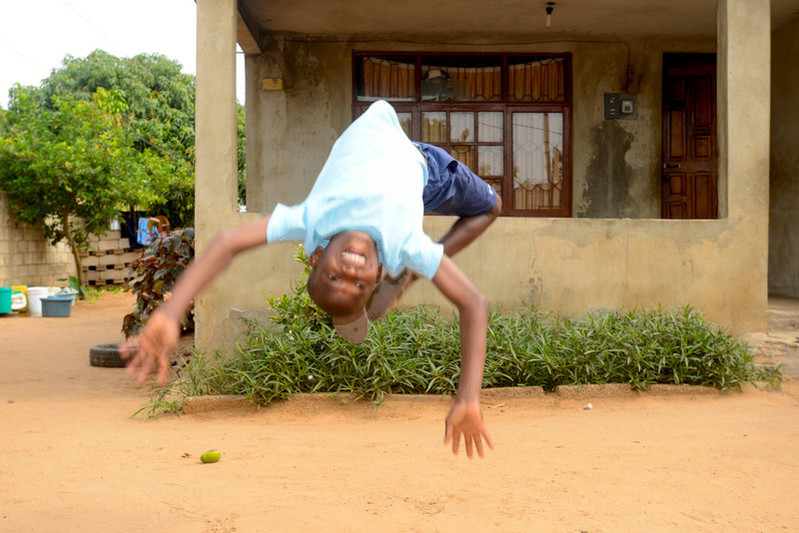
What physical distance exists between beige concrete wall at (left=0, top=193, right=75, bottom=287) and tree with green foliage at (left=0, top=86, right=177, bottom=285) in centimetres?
23

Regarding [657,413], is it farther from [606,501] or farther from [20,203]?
[20,203]

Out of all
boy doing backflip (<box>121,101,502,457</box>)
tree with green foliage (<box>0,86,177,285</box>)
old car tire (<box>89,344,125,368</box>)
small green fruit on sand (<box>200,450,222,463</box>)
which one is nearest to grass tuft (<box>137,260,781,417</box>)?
small green fruit on sand (<box>200,450,222,463</box>)

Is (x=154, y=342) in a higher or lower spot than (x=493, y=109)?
lower

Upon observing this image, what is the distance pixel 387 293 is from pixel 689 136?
6771 millimetres

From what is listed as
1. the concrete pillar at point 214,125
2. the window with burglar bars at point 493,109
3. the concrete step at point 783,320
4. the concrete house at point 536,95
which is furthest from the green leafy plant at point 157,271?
the concrete step at point 783,320

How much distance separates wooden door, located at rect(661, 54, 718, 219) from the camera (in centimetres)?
869

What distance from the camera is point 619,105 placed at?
8719 millimetres

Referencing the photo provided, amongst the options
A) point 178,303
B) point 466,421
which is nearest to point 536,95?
point 466,421

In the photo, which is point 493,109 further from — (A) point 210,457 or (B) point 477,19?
(A) point 210,457

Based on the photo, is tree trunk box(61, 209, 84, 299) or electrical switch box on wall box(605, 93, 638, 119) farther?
tree trunk box(61, 209, 84, 299)

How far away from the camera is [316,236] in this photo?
2.47 m

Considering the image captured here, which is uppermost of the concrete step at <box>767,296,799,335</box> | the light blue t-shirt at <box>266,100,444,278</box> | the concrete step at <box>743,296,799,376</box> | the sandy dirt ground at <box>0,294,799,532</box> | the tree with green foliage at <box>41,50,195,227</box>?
the tree with green foliage at <box>41,50,195,227</box>

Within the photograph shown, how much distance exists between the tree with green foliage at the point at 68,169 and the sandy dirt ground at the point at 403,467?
7.69 m

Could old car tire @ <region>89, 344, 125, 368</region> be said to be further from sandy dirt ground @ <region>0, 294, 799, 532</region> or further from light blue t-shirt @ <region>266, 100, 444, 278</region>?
light blue t-shirt @ <region>266, 100, 444, 278</region>
